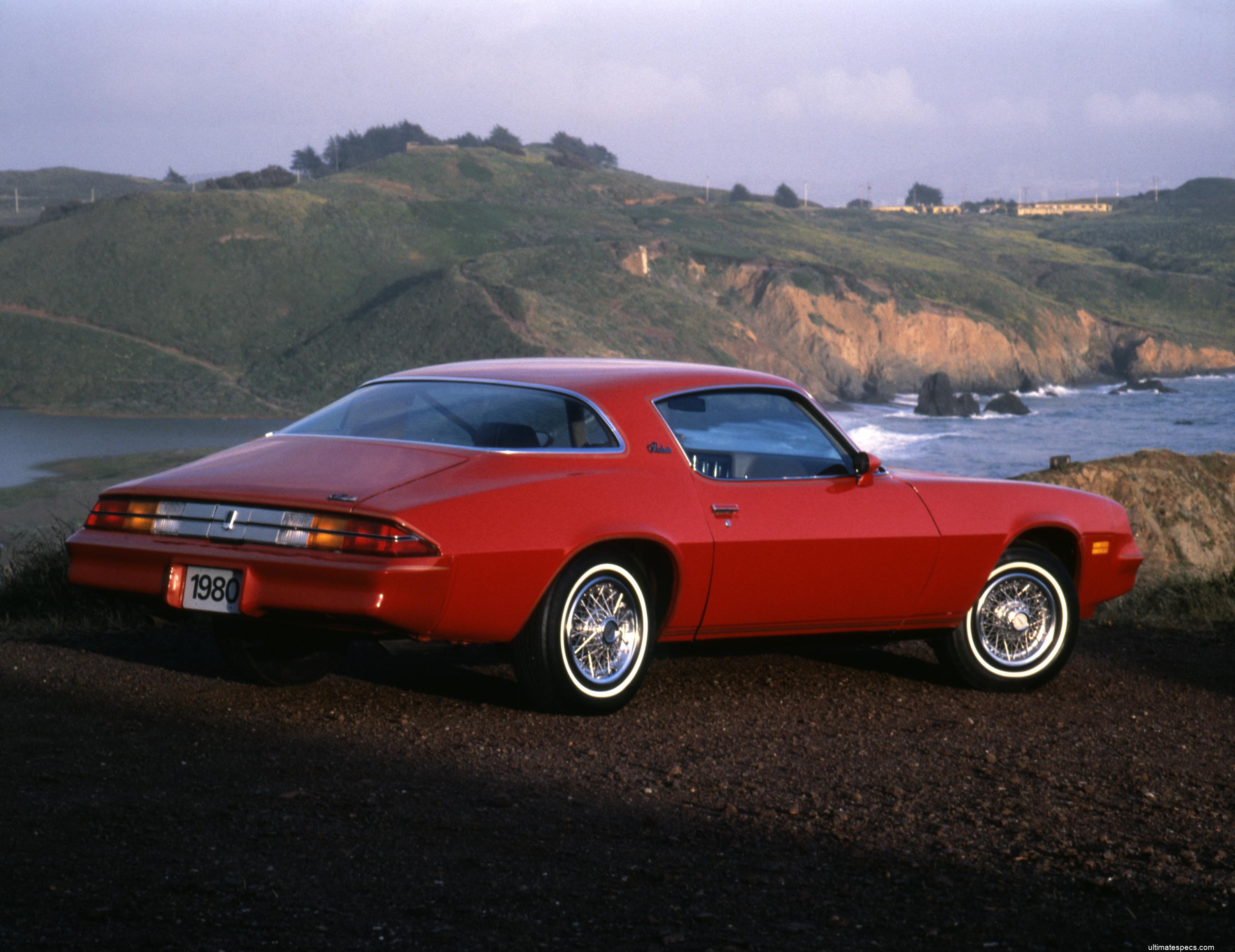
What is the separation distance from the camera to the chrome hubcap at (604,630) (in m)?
5.49

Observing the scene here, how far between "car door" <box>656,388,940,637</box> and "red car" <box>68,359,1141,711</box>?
0.04ft

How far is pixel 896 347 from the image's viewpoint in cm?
Result: 8775

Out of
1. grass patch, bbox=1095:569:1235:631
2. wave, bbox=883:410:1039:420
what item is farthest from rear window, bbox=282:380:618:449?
wave, bbox=883:410:1039:420

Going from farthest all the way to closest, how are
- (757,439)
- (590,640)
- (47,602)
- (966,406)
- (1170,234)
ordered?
(1170,234), (966,406), (47,602), (757,439), (590,640)

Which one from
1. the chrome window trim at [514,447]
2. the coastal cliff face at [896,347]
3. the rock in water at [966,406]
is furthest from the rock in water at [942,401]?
the chrome window trim at [514,447]

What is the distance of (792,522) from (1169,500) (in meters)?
11.8

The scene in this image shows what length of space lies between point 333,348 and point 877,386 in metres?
34.7

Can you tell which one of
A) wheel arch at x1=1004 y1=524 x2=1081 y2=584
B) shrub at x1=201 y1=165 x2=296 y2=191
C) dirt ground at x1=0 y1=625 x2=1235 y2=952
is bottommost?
dirt ground at x1=0 y1=625 x2=1235 y2=952

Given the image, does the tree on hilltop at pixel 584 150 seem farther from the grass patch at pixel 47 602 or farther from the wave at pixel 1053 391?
the grass patch at pixel 47 602

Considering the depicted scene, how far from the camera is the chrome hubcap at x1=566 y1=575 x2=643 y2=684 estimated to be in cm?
549

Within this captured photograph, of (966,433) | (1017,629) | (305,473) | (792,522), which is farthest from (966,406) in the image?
(305,473)

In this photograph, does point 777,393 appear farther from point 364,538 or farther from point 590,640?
point 364,538

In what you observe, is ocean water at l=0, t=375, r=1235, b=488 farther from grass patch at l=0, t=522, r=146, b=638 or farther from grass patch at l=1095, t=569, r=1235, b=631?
grass patch at l=0, t=522, r=146, b=638

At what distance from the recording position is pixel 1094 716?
6.19 m
